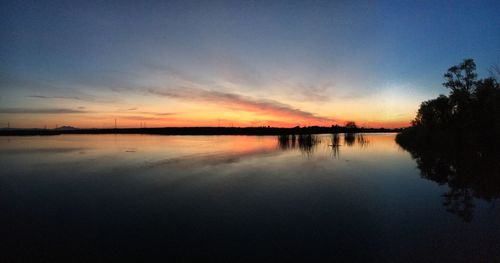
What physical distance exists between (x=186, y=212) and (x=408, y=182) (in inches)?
480

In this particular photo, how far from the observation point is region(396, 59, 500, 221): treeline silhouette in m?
13.8

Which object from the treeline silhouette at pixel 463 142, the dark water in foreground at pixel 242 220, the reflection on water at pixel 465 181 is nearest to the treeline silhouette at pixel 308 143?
the treeline silhouette at pixel 463 142

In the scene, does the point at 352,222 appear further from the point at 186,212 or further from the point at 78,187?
the point at 78,187

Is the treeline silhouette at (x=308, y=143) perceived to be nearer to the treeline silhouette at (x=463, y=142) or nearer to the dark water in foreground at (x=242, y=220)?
the treeline silhouette at (x=463, y=142)

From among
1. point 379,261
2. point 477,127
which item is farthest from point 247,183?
point 477,127

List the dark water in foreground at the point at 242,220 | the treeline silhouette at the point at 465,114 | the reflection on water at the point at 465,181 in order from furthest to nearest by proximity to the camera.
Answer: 1. the treeline silhouette at the point at 465,114
2. the reflection on water at the point at 465,181
3. the dark water in foreground at the point at 242,220

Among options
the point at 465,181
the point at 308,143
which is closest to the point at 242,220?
the point at 465,181

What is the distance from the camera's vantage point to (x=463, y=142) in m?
39.9

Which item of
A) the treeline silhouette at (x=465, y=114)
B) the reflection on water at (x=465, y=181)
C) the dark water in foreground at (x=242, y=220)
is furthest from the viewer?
the treeline silhouette at (x=465, y=114)

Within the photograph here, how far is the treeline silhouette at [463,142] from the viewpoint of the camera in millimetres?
13795

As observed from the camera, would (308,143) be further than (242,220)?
Yes

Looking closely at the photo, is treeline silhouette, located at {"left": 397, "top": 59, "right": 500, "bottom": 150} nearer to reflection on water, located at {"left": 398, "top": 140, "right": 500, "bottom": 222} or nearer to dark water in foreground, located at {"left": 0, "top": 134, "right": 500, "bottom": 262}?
reflection on water, located at {"left": 398, "top": 140, "right": 500, "bottom": 222}

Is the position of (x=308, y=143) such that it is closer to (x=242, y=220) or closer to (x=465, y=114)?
(x=465, y=114)

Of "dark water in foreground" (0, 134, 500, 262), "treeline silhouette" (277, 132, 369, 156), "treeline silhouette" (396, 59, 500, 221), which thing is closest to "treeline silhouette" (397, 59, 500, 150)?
"treeline silhouette" (396, 59, 500, 221)
